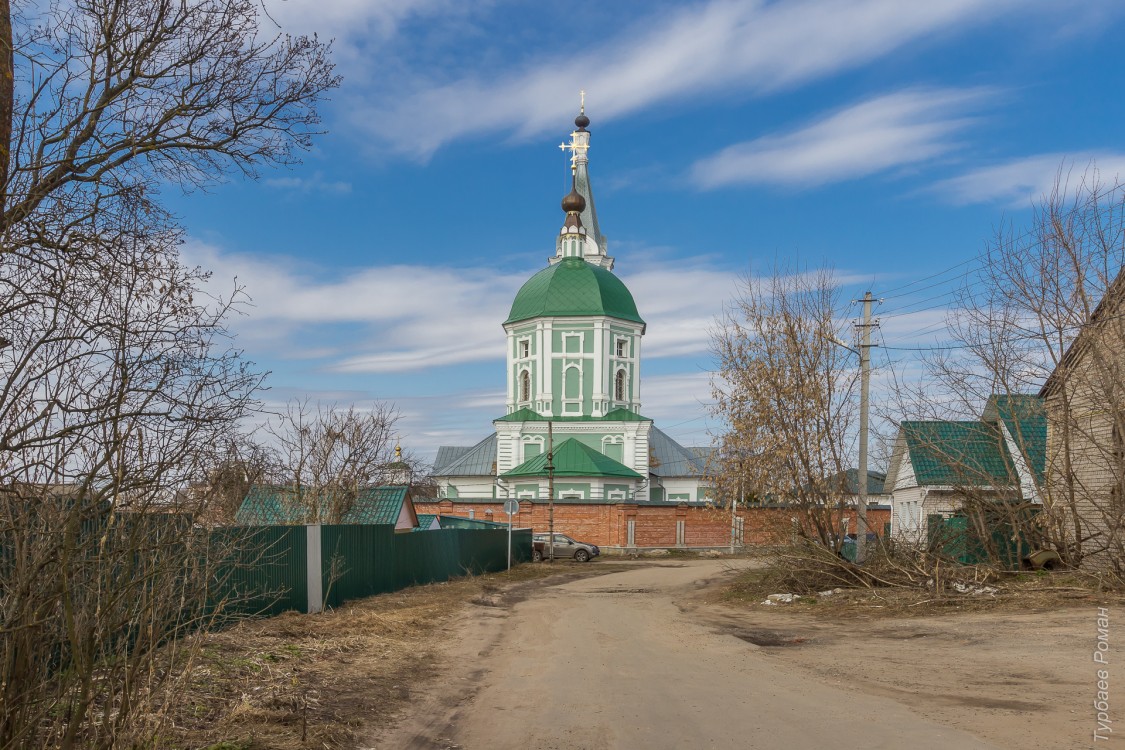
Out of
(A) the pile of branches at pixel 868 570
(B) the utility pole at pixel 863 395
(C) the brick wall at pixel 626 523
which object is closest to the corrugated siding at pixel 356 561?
(A) the pile of branches at pixel 868 570

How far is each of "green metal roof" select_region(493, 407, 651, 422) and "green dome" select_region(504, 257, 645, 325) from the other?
550 cm

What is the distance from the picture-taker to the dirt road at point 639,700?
707 centimetres

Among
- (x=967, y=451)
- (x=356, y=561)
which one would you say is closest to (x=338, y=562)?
(x=356, y=561)

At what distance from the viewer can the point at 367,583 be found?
18.5 metres

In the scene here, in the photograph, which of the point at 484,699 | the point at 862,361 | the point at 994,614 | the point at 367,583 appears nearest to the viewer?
the point at 484,699

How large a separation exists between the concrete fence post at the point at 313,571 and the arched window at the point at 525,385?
129ft

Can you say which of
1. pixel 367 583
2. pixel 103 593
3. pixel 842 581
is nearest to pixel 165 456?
pixel 103 593

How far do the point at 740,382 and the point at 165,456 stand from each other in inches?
646

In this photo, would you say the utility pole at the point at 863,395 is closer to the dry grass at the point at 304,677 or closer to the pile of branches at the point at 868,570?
the pile of branches at the point at 868,570

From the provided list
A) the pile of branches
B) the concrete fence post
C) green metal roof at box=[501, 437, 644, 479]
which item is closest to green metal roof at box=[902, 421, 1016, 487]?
the pile of branches

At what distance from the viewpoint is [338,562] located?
16.3 m

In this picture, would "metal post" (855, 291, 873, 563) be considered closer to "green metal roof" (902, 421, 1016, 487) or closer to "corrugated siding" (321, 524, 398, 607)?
"green metal roof" (902, 421, 1016, 487)

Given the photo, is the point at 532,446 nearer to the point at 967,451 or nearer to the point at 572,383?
the point at 572,383

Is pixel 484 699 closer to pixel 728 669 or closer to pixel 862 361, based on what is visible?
pixel 728 669
